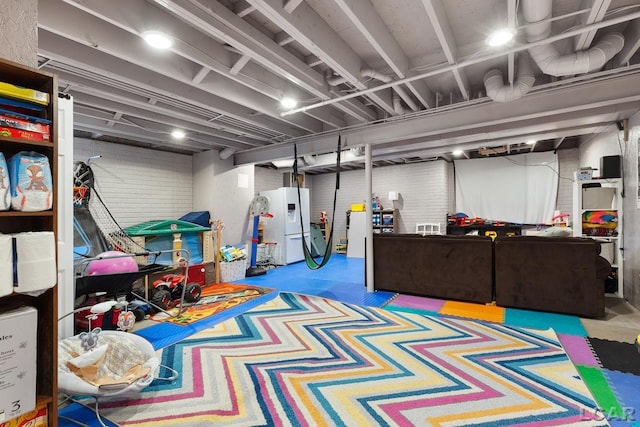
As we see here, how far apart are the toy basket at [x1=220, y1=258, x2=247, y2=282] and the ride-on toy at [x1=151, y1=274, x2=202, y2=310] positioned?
3.57 feet

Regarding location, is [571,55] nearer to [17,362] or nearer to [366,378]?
[366,378]

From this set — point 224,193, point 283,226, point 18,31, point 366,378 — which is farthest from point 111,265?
point 283,226

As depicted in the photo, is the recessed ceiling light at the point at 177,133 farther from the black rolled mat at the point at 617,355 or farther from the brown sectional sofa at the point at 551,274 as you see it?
the black rolled mat at the point at 617,355

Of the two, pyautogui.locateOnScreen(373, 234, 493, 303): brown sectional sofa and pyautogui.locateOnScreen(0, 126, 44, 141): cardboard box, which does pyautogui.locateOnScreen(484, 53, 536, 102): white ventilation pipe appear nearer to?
pyautogui.locateOnScreen(373, 234, 493, 303): brown sectional sofa

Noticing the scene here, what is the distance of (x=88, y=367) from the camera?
1.88 metres

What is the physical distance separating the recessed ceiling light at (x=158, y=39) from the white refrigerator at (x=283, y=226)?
4789 mm

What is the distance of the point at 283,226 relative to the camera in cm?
710

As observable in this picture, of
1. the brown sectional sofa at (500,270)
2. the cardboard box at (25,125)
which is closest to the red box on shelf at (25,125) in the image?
the cardboard box at (25,125)

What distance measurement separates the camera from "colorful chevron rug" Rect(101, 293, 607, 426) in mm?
1861

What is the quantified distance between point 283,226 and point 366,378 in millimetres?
5040

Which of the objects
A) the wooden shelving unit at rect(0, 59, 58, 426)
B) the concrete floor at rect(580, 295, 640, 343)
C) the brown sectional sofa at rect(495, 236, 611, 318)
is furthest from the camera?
the brown sectional sofa at rect(495, 236, 611, 318)

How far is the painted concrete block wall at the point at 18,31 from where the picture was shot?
1519mm

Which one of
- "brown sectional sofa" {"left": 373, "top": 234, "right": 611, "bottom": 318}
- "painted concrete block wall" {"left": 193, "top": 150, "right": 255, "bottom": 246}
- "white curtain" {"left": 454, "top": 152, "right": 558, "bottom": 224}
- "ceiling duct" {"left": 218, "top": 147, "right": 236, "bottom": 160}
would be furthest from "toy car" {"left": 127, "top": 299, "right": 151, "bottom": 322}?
"white curtain" {"left": 454, "top": 152, "right": 558, "bottom": 224}

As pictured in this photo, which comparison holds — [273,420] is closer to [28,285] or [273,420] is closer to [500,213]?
[28,285]
